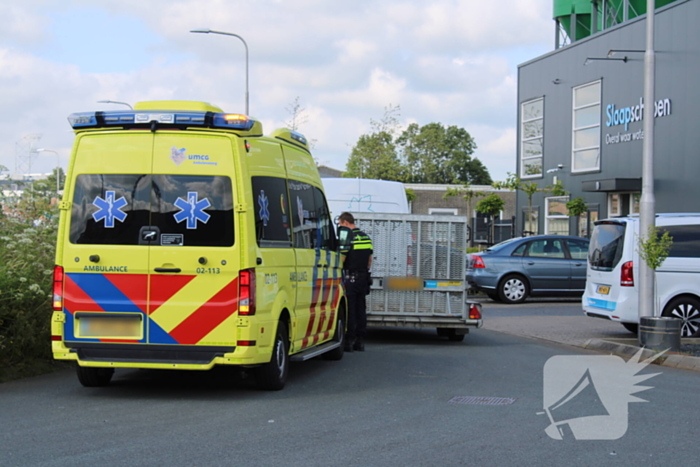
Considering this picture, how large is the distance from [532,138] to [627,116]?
688 cm

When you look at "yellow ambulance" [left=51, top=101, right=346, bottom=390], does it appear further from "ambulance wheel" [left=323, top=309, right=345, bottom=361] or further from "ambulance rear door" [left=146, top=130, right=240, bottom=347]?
"ambulance wheel" [left=323, top=309, right=345, bottom=361]

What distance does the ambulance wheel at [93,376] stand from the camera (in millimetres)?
8250

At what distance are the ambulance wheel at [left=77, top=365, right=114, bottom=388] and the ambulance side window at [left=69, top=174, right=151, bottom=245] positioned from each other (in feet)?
4.51

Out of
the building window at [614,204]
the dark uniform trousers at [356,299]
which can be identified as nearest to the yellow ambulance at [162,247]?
the dark uniform trousers at [356,299]

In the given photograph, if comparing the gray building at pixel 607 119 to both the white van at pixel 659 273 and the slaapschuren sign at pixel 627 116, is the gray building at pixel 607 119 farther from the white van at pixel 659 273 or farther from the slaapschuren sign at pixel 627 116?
the white van at pixel 659 273

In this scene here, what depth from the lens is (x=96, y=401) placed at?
305 inches

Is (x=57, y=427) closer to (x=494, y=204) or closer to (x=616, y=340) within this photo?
(x=616, y=340)

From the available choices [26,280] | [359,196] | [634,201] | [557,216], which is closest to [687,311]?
[359,196]

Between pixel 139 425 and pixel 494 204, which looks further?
pixel 494 204

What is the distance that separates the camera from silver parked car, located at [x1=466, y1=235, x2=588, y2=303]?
19.8 metres

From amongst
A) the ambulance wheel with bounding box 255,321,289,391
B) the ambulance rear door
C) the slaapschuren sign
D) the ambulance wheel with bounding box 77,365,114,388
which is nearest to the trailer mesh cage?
the ambulance wheel with bounding box 255,321,289,391

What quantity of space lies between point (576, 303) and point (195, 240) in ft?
49.4

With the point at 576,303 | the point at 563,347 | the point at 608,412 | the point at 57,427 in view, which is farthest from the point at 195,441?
the point at 576,303

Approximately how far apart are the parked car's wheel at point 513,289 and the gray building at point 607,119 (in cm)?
545
